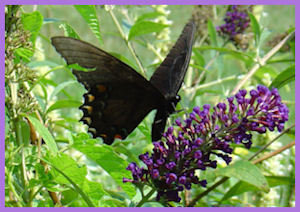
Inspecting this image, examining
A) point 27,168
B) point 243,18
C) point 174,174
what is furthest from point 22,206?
point 243,18

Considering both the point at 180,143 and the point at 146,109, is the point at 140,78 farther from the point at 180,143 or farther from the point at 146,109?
the point at 180,143

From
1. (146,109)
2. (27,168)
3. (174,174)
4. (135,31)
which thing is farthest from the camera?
(135,31)

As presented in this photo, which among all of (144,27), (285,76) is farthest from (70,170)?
(285,76)

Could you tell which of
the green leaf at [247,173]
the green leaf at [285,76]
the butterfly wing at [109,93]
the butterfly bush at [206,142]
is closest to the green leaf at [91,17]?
the butterfly wing at [109,93]

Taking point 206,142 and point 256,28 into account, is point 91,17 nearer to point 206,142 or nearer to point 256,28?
point 206,142

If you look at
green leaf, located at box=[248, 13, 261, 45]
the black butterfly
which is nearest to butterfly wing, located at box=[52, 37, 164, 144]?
the black butterfly

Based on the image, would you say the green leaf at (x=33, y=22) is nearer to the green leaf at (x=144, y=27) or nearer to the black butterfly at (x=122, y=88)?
the black butterfly at (x=122, y=88)
